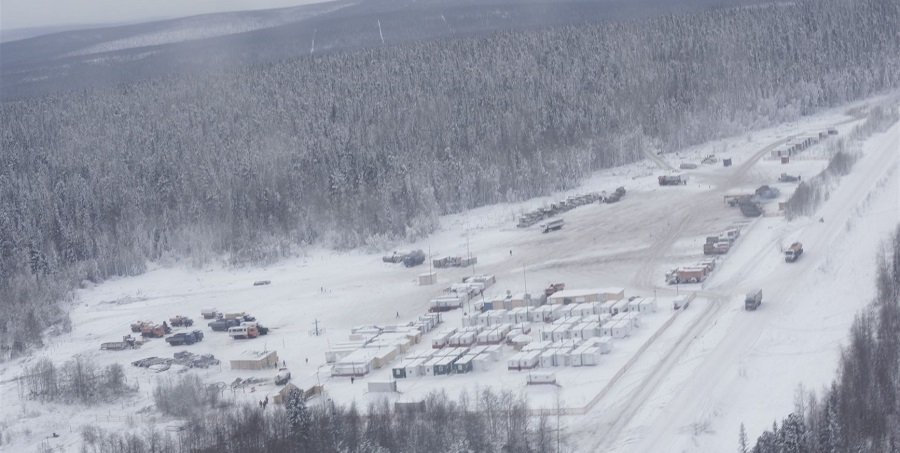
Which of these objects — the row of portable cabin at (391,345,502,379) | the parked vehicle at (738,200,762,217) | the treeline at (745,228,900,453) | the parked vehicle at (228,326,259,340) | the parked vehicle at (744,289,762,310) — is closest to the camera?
the treeline at (745,228,900,453)

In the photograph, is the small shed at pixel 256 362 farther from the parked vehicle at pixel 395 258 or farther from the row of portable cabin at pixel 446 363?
the parked vehicle at pixel 395 258

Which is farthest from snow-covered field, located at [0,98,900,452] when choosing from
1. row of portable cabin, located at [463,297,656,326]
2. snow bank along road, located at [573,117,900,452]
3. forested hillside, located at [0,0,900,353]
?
forested hillside, located at [0,0,900,353]

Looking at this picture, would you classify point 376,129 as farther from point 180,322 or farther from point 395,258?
point 180,322

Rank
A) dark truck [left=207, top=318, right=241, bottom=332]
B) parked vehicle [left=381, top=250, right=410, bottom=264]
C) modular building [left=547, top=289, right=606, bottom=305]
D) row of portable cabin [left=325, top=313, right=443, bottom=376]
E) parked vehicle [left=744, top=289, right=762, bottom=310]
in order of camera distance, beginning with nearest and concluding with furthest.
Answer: row of portable cabin [left=325, top=313, right=443, bottom=376] < parked vehicle [left=744, top=289, right=762, bottom=310] < modular building [left=547, top=289, right=606, bottom=305] < dark truck [left=207, top=318, right=241, bottom=332] < parked vehicle [left=381, top=250, right=410, bottom=264]

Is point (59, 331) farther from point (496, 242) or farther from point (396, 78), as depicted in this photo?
point (396, 78)

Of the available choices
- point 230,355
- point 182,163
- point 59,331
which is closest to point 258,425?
point 230,355

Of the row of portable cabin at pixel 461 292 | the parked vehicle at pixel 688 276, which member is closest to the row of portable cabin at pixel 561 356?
the row of portable cabin at pixel 461 292

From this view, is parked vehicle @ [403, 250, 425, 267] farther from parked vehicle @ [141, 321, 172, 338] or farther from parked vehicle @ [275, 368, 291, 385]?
parked vehicle @ [275, 368, 291, 385]
